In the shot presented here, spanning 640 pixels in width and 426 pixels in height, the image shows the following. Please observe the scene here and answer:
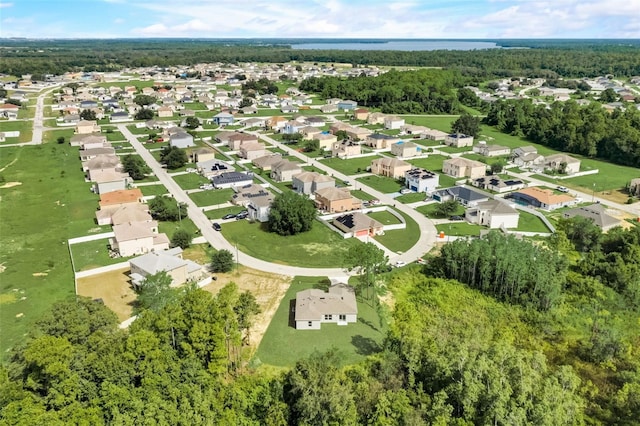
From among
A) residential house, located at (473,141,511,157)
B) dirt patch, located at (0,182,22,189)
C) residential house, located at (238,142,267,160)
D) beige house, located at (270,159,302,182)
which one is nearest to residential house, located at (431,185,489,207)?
beige house, located at (270,159,302,182)

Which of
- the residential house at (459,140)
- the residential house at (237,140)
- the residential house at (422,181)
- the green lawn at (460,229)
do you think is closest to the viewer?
the green lawn at (460,229)

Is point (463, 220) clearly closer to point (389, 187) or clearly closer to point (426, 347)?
point (389, 187)

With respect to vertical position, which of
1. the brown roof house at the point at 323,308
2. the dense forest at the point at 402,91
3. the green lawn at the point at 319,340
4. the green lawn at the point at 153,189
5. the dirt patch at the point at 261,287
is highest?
the dense forest at the point at 402,91

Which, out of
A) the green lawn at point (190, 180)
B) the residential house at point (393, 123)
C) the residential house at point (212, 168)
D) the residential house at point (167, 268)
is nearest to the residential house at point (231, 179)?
the green lawn at point (190, 180)

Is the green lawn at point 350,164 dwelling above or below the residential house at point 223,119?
below

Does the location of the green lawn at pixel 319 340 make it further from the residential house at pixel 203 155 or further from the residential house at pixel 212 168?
the residential house at pixel 203 155

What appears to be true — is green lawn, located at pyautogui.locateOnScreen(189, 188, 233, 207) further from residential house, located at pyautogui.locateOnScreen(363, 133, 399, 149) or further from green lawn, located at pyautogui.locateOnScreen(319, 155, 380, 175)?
residential house, located at pyautogui.locateOnScreen(363, 133, 399, 149)
